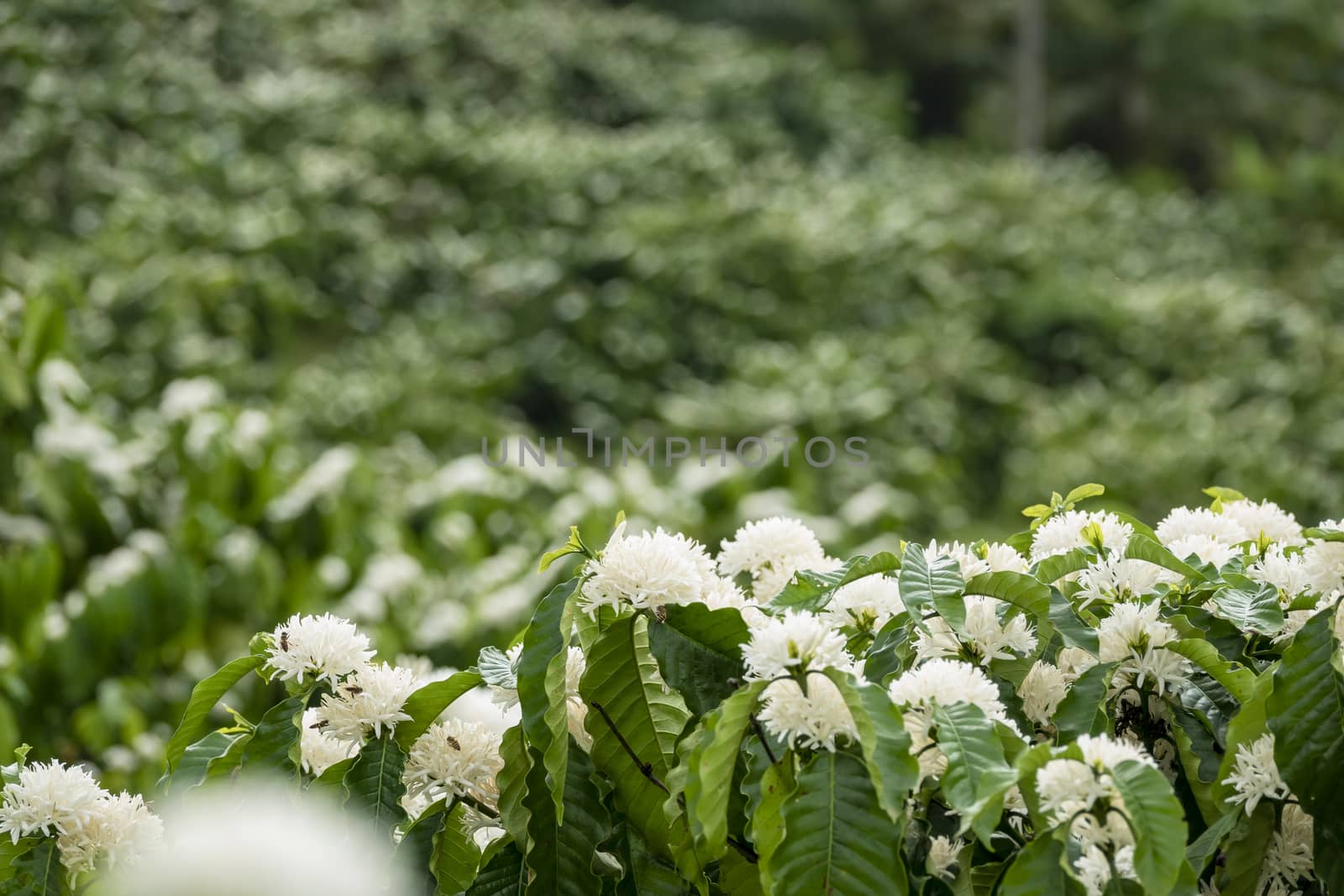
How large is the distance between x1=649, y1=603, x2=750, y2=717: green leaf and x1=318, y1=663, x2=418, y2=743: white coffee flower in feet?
0.65

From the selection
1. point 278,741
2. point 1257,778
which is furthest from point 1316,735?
point 278,741

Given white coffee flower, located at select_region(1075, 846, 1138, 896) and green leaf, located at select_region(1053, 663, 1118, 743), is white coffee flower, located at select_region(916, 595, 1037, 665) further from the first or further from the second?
white coffee flower, located at select_region(1075, 846, 1138, 896)

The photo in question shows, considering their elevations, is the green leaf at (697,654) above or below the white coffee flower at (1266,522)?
above

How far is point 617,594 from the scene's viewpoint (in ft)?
3.06

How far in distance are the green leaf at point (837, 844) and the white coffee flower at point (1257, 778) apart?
283 millimetres

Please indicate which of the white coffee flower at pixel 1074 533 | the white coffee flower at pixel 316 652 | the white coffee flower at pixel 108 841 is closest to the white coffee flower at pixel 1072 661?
the white coffee flower at pixel 1074 533

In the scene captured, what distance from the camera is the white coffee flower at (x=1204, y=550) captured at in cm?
108

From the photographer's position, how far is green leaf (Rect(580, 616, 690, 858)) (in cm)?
95

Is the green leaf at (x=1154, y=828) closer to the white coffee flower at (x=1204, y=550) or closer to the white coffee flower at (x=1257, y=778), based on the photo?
the white coffee flower at (x=1257, y=778)

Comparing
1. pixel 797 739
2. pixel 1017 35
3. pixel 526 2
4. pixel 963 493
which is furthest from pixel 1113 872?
pixel 1017 35

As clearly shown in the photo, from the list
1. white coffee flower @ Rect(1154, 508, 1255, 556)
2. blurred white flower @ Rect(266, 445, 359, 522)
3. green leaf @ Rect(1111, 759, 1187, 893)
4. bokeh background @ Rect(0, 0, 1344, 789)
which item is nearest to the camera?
green leaf @ Rect(1111, 759, 1187, 893)

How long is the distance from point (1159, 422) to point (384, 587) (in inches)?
156

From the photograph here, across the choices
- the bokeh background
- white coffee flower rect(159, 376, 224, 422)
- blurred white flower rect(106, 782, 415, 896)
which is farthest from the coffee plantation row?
white coffee flower rect(159, 376, 224, 422)

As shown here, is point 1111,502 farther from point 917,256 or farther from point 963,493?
point 917,256
